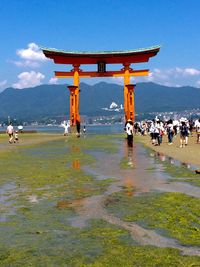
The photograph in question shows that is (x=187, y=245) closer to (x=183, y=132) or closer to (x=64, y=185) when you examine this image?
(x=64, y=185)

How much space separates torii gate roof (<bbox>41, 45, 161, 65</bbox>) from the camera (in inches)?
1976

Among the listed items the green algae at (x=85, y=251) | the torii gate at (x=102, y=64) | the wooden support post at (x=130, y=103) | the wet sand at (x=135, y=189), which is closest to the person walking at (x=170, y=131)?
the wet sand at (x=135, y=189)

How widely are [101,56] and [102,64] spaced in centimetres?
119

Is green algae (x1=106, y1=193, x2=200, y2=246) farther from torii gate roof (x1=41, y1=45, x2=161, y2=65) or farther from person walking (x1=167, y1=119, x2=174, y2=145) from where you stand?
torii gate roof (x1=41, y1=45, x2=161, y2=65)

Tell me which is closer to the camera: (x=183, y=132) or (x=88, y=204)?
(x=88, y=204)

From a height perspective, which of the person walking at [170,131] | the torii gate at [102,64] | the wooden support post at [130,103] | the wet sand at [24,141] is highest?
the torii gate at [102,64]

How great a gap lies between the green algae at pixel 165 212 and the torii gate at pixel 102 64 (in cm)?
4218

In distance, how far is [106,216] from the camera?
7199 mm

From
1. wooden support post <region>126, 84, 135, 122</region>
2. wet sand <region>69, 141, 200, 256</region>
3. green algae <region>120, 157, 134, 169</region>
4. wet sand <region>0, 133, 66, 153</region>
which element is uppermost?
wooden support post <region>126, 84, 135, 122</region>

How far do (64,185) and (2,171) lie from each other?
4.28 m

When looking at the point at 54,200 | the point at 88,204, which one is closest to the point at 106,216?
the point at 88,204

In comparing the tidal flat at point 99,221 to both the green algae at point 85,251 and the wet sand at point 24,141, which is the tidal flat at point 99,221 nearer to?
the green algae at point 85,251

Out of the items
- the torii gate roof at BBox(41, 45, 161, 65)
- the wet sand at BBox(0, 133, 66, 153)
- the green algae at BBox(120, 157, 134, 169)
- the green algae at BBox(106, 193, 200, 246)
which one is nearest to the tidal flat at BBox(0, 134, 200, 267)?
the green algae at BBox(106, 193, 200, 246)

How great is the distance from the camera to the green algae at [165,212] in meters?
6.04
